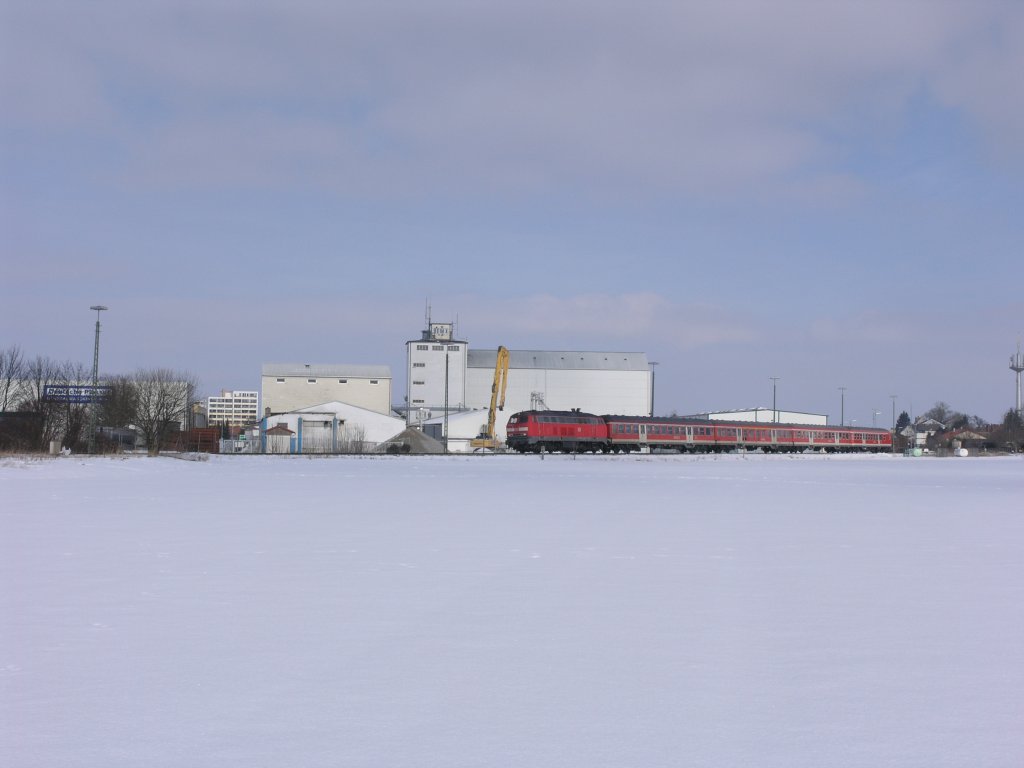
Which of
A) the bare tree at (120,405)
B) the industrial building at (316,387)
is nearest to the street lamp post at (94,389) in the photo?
the bare tree at (120,405)

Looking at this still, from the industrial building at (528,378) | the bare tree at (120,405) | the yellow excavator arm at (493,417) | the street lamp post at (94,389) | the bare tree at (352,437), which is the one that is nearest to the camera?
the street lamp post at (94,389)

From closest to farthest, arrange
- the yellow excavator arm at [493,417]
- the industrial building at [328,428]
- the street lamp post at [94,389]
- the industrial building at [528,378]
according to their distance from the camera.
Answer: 1. the street lamp post at [94,389]
2. the yellow excavator arm at [493,417]
3. the industrial building at [328,428]
4. the industrial building at [528,378]

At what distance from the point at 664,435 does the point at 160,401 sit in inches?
1934

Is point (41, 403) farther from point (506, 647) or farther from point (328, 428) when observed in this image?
point (506, 647)

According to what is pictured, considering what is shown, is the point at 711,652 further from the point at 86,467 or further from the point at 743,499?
the point at 86,467

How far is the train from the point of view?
66.2 meters

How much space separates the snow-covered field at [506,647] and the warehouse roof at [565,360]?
110m

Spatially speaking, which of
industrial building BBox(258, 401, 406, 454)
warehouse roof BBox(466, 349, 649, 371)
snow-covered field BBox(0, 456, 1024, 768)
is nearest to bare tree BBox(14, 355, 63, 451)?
industrial building BBox(258, 401, 406, 454)

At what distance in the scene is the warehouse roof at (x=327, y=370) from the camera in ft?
390

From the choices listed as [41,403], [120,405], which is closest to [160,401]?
[120,405]

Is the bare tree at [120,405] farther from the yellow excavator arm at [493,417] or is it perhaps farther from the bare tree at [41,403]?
the yellow excavator arm at [493,417]

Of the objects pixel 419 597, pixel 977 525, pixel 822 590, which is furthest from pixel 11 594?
pixel 977 525

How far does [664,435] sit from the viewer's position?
73188 millimetres

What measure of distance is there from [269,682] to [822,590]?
6003 millimetres
